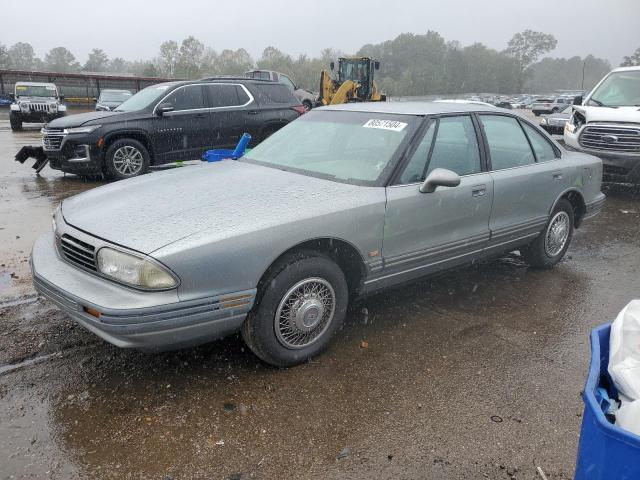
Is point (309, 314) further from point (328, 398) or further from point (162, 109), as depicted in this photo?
point (162, 109)

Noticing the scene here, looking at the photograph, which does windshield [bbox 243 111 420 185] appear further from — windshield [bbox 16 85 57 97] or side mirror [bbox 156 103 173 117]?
windshield [bbox 16 85 57 97]

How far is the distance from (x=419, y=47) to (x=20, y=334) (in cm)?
12812

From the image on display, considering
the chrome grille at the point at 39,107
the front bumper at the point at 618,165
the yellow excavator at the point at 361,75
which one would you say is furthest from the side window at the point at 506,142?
the yellow excavator at the point at 361,75

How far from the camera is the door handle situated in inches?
157

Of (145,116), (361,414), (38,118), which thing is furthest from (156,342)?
(38,118)

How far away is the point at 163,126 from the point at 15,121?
13088 millimetres

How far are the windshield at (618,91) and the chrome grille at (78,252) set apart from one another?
942 cm

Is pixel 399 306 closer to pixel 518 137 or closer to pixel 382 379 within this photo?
pixel 382 379

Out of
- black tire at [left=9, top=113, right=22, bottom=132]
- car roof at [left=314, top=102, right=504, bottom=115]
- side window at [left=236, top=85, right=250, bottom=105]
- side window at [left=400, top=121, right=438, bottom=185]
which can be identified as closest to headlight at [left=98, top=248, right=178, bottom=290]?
side window at [left=400, top=121, right=438, bottom=185]

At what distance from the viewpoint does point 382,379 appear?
10.3ft

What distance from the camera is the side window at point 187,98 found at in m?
8.88

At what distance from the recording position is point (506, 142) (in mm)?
4527

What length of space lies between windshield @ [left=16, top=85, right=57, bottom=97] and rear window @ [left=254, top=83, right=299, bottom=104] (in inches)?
531

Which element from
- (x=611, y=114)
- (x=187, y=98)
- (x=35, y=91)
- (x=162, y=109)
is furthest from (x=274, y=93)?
(x=35, y=91)
